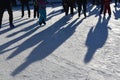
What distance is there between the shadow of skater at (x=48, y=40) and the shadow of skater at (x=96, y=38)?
685 mm

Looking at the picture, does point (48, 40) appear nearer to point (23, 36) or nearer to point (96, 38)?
point (23, 36)

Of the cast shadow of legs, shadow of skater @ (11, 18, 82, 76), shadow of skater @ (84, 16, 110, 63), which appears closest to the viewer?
shadow of skater @ (11, 18, 82, 76)

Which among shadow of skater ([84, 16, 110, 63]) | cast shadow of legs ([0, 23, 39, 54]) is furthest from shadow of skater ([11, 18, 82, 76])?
shadow of skater ([84, 16, 110, 63])

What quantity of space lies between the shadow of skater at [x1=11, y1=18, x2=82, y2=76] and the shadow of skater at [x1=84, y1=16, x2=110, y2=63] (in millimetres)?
685

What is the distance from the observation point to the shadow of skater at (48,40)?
8219 mm

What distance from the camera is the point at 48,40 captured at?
10.7m

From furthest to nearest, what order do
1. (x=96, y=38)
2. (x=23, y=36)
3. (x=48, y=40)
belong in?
(x=23, y=36) → (x=96, y=38) → (x=48, y=40)

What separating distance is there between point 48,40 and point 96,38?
1.41m

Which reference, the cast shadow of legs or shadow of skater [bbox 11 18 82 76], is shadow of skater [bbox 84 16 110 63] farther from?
the cast shadow of legs

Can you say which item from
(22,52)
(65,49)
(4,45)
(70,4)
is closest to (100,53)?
(65,49)

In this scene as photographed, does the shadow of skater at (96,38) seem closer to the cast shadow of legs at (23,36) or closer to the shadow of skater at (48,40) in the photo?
the shadow of skater at (48,40)

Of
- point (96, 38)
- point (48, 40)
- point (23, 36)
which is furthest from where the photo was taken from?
point (23, 36)

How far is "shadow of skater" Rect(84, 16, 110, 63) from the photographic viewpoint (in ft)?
29.1

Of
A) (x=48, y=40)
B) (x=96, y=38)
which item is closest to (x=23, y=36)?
(x=48, y=40)
